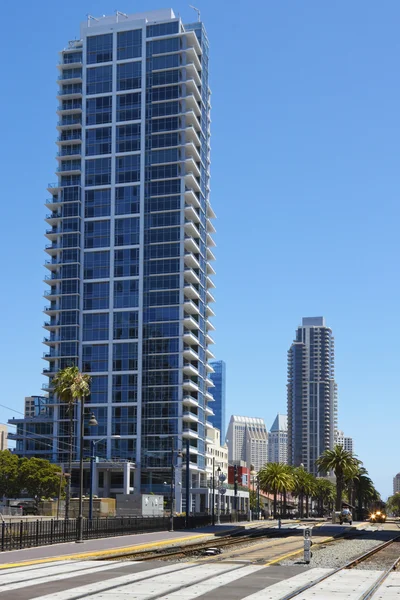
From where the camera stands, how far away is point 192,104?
521 feet

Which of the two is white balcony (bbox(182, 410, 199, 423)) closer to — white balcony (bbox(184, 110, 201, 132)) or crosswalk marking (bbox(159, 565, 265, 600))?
white balcony (bbox(184, 110, 201, 132))

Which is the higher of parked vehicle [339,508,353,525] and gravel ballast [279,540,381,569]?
gravel ballast [279,540,381,569]

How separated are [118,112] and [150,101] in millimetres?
6291

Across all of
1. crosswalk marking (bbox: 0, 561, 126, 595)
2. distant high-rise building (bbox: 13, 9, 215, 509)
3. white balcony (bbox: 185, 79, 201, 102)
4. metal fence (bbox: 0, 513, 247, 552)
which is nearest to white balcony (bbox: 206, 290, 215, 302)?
distant high-rise building (bbox: 13, 9, 215, 509)

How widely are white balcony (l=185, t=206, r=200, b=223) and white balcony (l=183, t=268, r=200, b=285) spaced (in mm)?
10005

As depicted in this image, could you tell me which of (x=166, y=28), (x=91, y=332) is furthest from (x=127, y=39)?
(x=91, y=332)

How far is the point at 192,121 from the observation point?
15875 centimetres

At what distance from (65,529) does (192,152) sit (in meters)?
115

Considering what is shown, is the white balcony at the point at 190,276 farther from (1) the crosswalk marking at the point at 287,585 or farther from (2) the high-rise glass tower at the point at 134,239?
(1) the crosswalk marking at the point at 287,585

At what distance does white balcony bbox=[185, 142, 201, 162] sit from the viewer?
155 metres

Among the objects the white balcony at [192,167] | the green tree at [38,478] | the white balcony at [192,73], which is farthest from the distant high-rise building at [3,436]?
the white balcony at [192,73]

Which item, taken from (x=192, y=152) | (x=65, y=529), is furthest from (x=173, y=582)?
(x=192, y=152)

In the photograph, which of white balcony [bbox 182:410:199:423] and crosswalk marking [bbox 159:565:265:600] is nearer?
crosswalk marking [bbox 159:565:265:600]

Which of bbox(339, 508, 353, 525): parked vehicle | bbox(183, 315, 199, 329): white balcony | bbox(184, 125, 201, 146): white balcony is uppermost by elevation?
bbox(184, 125, 201, 146): white balcony
